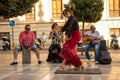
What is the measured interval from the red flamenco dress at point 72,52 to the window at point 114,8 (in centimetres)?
2893

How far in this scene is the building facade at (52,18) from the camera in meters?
40.9

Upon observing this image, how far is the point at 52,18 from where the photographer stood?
137 ft

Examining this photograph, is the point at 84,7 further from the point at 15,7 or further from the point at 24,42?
the point at 24,42

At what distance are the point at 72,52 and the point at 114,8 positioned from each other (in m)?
29.3

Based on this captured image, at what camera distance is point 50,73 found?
40.9 ft

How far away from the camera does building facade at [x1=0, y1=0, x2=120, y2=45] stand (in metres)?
40.9

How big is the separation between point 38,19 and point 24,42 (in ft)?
83.0

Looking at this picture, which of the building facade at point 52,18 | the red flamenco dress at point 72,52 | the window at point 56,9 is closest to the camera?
the red flamenco dress at point 72,52

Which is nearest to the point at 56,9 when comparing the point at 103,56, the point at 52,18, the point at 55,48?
the point at 52,18

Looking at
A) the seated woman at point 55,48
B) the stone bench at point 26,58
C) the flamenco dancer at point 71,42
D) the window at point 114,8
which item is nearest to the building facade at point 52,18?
the window at point 114,8

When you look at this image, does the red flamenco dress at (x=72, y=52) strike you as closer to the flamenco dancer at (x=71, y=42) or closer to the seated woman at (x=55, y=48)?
the flamenco dancer at (x=71, y=42)

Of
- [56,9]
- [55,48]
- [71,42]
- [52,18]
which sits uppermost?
[56,9]

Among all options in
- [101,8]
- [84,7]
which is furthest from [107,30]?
[84,7]

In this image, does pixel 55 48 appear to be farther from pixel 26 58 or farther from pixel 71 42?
pixel 71 42
